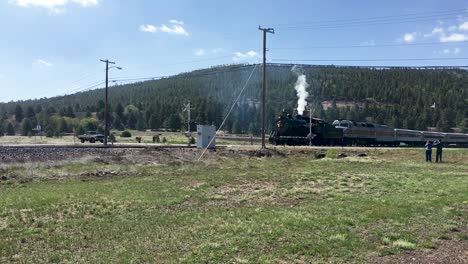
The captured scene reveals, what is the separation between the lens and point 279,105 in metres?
153

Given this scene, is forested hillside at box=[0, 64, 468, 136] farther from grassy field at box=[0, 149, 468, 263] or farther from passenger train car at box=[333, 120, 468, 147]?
grassy field at box=[0, 149, 468, 263]

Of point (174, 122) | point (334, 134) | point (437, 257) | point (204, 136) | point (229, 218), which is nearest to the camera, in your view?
point (437, 257)

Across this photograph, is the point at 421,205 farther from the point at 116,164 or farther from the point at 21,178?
the point at 116,164

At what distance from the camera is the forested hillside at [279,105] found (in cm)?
12131

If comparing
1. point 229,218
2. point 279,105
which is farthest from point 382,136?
point 279,105

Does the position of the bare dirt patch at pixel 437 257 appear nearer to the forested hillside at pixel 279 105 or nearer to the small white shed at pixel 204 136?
the small white shed at pixel 204 136

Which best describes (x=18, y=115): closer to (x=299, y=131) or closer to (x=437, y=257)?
(x=299, y=131)

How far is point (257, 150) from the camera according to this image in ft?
133

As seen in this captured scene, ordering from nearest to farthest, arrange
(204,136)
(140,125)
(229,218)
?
(229,218), (204,136), (140,125)

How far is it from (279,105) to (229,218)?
14168 centimetres

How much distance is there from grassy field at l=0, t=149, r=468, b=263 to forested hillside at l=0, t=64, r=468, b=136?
72958 mm

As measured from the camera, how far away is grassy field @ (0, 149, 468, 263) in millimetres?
8906

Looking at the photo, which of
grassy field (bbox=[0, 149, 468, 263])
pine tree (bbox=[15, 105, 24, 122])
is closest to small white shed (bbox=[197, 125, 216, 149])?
grassy field (bbox=[0, 149, 468, 263])

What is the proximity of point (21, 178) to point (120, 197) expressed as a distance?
9.51m
